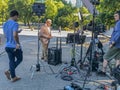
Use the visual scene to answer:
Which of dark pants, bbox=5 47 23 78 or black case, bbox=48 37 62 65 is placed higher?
dark pants, bbox=5 47 23 78

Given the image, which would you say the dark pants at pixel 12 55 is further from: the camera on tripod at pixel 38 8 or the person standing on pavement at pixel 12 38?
the camera on tripod at pixel 38 8

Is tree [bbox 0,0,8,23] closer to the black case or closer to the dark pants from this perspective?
the black case

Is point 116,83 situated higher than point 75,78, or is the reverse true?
point 116,83

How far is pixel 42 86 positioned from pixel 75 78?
1.17 meters

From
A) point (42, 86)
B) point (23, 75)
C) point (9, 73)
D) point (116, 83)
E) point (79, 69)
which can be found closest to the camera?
point (116, 83)

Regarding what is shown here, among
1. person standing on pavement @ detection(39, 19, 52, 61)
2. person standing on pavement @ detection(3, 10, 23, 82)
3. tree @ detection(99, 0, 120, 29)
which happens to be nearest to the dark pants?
person standing on pavement @ detection(3, 10, 23, 82)

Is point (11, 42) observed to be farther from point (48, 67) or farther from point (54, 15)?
point (54, 15)

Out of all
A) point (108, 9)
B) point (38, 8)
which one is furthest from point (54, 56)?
point (108, 9)

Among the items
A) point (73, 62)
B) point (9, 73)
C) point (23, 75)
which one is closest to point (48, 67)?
point (73, 62)

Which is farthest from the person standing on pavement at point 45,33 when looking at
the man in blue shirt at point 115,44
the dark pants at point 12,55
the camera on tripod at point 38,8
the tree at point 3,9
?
the tree at point 3,9

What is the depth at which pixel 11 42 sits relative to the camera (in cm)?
863

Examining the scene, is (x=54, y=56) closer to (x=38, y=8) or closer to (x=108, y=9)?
(x=38, y=8)

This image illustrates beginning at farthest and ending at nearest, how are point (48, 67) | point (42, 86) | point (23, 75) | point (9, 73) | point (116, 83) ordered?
1. point (48, 67)
2. point (23, 75)
3. point (9, 73)
4. point (42, 86)
5. point (116, 83)

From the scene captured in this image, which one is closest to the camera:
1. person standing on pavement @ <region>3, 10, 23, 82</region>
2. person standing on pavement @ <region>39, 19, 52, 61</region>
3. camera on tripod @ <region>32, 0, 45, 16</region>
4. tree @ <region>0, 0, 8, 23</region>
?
person standing on pavement @ <region>3, 10, 23, 82</region>
